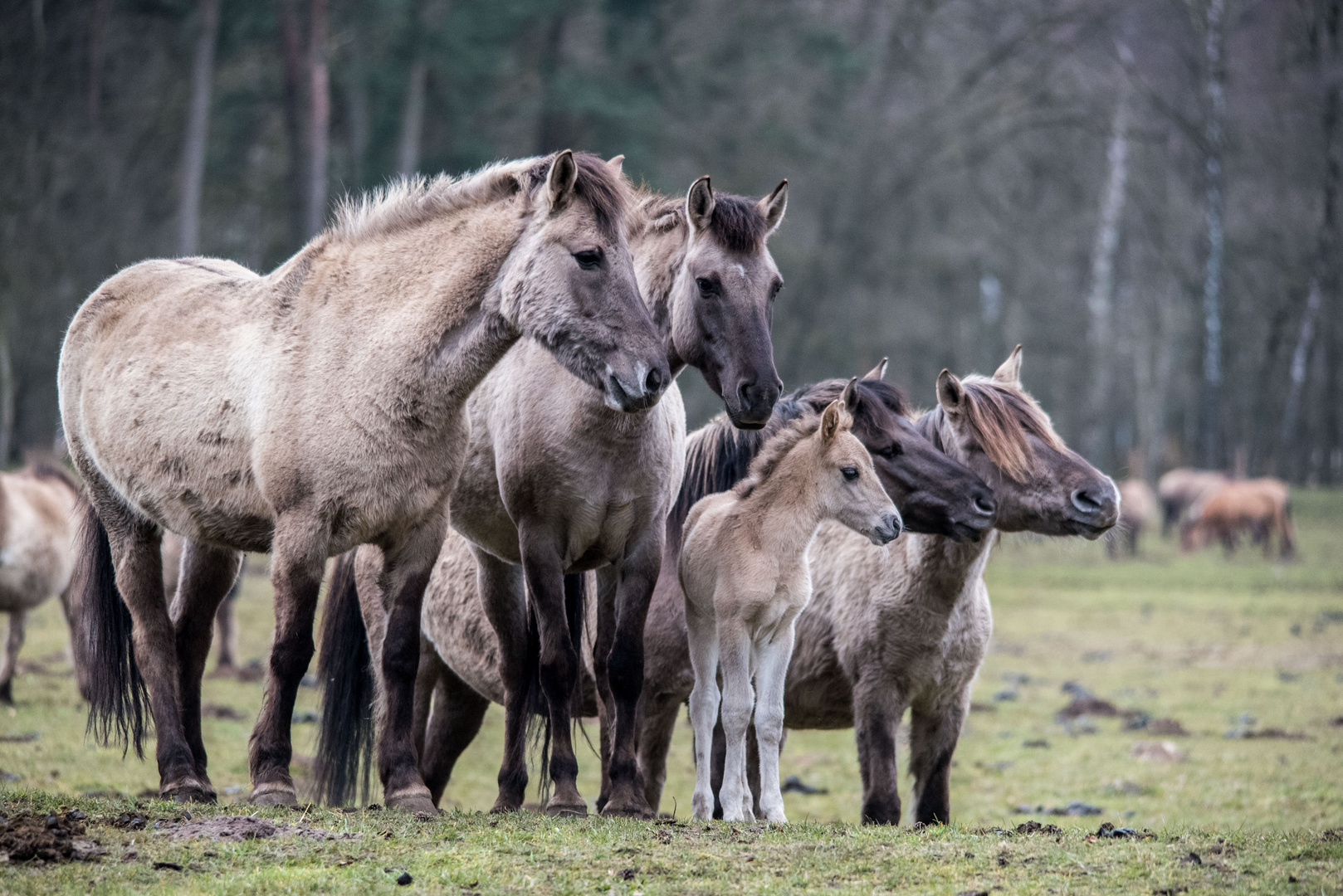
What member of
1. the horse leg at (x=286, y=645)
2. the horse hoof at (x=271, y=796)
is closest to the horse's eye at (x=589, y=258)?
the horse leg at (x=286, y=645)

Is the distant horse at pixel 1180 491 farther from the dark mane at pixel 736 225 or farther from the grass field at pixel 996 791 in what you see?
the dark mane at pixel 736 225

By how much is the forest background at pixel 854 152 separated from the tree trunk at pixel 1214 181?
120 mm

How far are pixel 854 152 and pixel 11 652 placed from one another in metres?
31.0

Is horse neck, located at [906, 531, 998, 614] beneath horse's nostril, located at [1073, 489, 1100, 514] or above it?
beneath

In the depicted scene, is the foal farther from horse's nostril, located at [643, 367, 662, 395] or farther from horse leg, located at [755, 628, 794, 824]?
horse's nostril, located at [643, 367, 662, 395]

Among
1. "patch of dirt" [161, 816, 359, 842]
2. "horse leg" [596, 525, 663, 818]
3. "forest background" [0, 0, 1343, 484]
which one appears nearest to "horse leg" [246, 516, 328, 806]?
"patch of dirt" [161, 816, 359, 842]

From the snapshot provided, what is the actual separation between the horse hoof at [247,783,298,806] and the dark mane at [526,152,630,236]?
266cm

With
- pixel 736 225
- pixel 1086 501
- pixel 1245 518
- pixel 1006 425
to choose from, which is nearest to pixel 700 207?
pixel 736 225

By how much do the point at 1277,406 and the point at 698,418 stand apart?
24.5 metres

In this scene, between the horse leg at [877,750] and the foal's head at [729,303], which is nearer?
the foal's head at [729,303]

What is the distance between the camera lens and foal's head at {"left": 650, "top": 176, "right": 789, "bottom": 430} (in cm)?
550

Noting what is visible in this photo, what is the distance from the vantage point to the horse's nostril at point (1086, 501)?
6574 mm

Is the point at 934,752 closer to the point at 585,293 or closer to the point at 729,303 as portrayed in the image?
the point at 729,303

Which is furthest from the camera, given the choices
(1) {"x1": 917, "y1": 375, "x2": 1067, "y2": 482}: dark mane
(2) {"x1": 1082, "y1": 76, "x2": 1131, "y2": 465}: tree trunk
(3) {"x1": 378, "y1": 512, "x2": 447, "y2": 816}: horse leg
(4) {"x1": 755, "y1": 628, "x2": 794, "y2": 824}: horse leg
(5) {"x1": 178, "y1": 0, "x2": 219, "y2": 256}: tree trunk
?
(2) {"x1": 1082, "y1": 76, "x2": 1131, "y2": 465}: tree trunk
